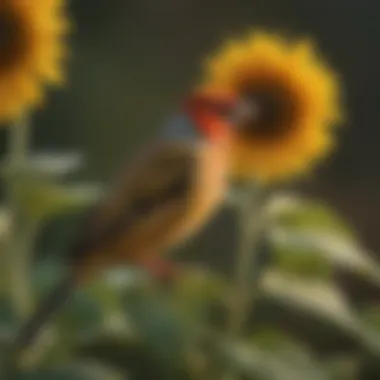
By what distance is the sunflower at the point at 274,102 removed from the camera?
0.97 metres

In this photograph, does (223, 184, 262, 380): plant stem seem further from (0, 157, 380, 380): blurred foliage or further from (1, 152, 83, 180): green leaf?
(1, 152, 83, 180): green leaf

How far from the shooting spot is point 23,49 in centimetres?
93

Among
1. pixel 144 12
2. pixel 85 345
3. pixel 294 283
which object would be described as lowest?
pixel 85 345

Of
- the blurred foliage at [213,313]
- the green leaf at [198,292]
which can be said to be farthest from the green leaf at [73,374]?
the green leaf at [198,292]

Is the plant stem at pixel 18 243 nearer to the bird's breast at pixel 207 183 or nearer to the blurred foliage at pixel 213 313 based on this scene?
the blurred foliage at pixel 213 313

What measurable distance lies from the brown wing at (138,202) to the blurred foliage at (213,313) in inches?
0.8

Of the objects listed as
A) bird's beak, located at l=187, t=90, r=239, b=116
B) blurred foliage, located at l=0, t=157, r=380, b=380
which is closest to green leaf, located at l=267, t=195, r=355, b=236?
blurred foliage, located at l=0, t=157, r=380, b=380

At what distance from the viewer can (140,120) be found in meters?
0.97

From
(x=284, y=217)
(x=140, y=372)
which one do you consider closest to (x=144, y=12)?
(x=284, y=217)

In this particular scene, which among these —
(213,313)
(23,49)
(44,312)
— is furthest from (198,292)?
(23,49)

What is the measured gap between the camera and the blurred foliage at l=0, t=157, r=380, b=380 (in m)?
0.93

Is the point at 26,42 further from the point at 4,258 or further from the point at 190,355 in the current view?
the point at 190,355

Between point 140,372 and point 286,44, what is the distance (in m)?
0.34

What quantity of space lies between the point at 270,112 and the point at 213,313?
202mm
